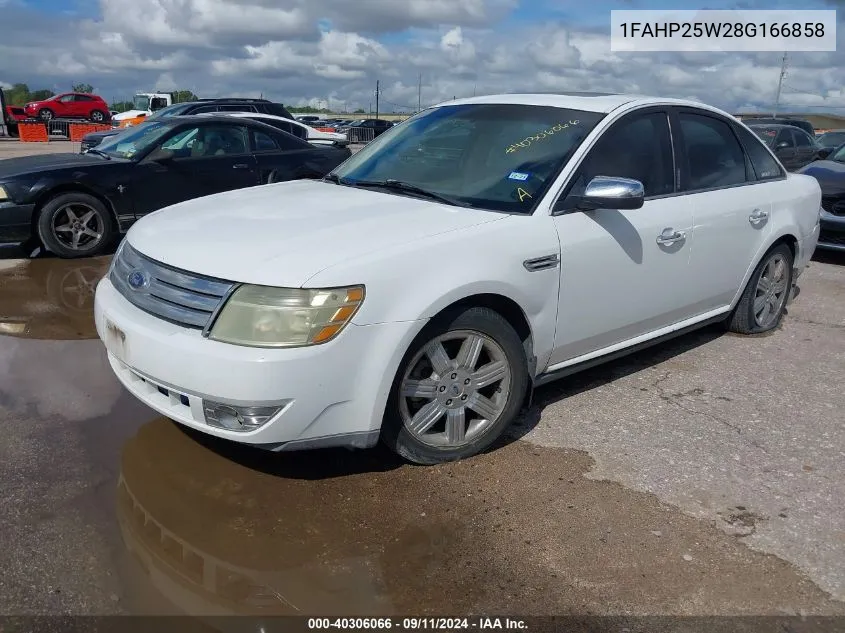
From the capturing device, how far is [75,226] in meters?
7.26

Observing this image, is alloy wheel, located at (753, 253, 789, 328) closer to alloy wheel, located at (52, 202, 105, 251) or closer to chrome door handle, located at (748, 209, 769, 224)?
chrome door handle, located at (748, 209, 769, 224)

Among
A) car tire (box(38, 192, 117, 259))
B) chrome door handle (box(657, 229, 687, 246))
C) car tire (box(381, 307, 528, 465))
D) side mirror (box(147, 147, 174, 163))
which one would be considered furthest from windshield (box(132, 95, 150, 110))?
car tire (box(381, 307, 528, 465))

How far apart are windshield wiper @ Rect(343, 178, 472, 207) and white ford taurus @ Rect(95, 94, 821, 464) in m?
0.01

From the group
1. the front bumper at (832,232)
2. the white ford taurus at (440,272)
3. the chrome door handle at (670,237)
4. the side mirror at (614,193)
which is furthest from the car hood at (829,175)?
the side mirror at (614,193)

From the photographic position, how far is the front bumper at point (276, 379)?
274cm

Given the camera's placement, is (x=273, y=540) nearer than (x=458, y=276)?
Yes

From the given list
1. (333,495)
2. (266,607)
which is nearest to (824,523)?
(333,495)

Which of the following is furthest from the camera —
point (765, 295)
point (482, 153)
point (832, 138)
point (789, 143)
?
point (832, 138)

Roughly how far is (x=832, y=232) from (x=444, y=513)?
709 centimetres

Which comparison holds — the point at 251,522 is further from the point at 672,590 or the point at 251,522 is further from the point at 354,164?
the point at 354,164

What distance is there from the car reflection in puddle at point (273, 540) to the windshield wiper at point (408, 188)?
4.52 feet

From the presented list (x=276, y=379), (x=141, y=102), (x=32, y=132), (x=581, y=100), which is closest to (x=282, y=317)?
(x=276, y=379)

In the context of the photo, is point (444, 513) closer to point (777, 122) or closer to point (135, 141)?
point (135, 141)

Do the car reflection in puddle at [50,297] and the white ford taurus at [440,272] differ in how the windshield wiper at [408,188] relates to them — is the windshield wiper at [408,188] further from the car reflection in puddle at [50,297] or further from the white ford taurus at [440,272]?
the car reflection in puddle at [50,297]
